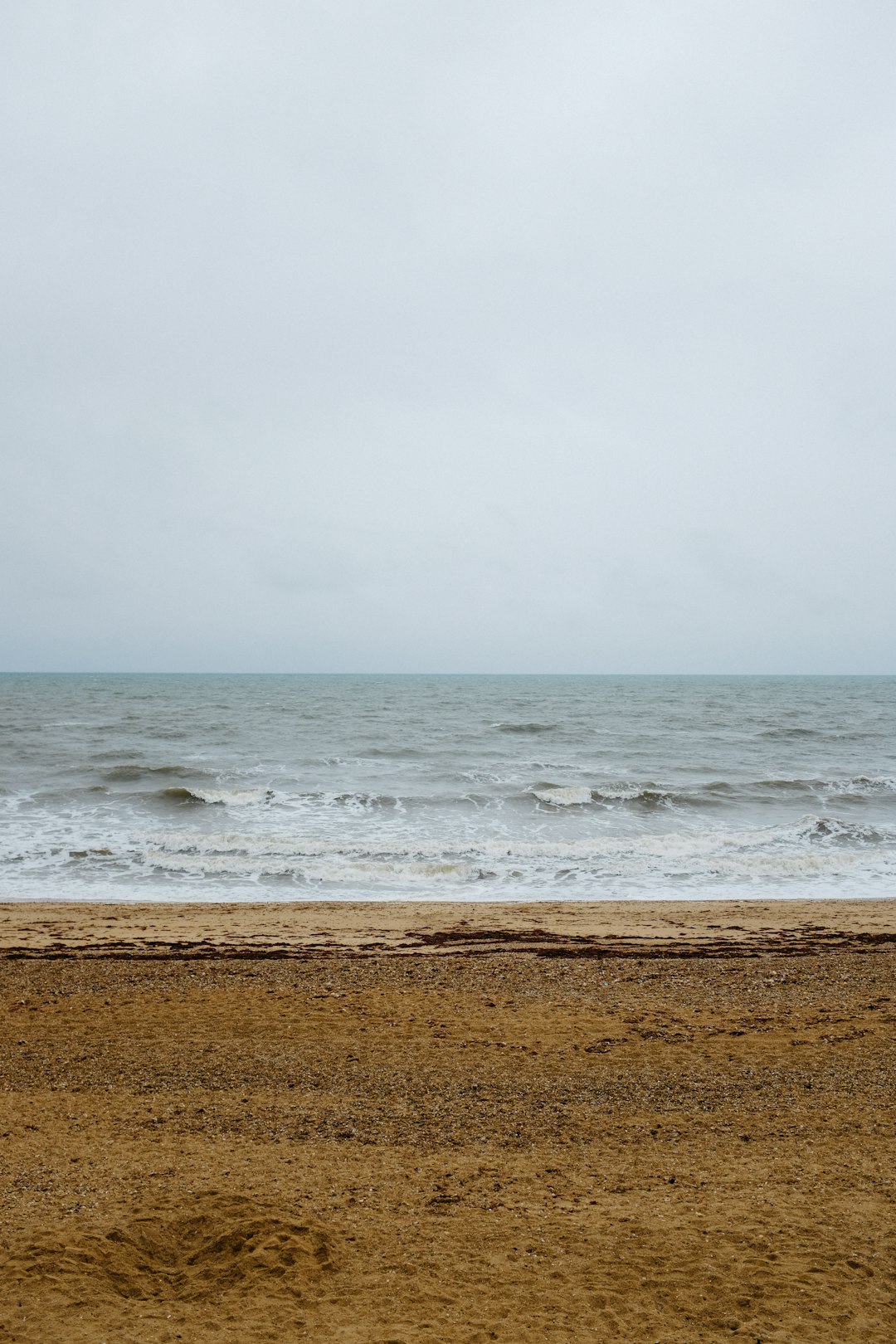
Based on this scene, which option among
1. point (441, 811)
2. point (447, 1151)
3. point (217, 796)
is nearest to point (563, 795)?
point (441, 811)

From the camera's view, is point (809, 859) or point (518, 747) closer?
point (809, 859)

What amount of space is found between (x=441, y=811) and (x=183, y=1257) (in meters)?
18.8

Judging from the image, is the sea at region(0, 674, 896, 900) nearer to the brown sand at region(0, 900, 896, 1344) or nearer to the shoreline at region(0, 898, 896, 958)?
the shoreline at region(0, 898, 896, 958)

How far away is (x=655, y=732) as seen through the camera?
4459 centimetres

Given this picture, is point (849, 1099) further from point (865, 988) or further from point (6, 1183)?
point (6, 1183)

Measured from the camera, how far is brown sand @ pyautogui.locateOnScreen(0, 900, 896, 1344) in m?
3.74

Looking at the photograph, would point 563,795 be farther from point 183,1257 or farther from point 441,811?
point 183,1257

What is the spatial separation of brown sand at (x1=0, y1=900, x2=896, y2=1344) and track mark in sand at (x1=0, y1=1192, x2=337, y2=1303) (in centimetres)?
2

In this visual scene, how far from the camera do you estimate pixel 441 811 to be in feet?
74.9

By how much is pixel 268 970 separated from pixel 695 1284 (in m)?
6.11

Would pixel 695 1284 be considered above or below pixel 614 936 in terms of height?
above

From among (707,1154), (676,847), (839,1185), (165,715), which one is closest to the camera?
(839,1185)

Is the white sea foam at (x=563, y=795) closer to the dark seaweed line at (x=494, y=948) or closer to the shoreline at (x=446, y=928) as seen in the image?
the shoreline at (x=446, y=928)

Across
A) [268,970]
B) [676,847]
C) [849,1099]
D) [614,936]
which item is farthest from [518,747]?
[849,1099]
